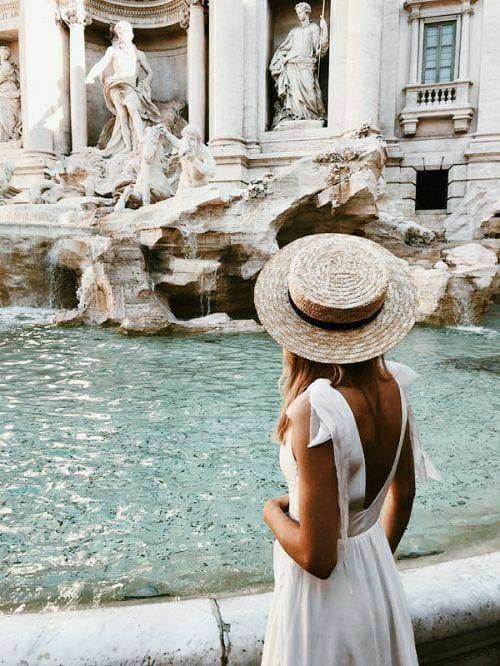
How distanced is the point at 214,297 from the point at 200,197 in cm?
142

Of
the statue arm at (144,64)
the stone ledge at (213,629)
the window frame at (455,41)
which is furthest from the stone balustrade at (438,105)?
the stone ledge at (213,629)

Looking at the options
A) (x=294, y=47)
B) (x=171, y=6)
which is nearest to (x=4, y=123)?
(x=171, y=6)

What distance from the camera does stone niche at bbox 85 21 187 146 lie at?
15.6 m

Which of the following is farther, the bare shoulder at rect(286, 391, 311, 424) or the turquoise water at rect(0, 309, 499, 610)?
the turquoise water at rect(0, 309, 499, 610)

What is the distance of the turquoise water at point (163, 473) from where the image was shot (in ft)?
6.37

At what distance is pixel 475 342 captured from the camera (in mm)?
6559

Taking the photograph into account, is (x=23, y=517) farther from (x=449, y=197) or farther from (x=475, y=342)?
(x=449, y=197)

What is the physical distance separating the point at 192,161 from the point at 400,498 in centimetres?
854

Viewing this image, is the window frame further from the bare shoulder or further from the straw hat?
the bare shoulder

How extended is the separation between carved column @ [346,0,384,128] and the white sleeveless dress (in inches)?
497

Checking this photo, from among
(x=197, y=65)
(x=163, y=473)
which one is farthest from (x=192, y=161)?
(x=163, y=473)

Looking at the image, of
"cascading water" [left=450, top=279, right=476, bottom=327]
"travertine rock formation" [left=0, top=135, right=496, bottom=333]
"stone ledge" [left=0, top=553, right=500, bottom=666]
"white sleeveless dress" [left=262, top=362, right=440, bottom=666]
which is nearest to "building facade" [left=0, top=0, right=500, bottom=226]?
"travertine rock formation" [left=0, top=135, right=496, bottom=333]

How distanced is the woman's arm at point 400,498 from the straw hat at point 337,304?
0.26 meters

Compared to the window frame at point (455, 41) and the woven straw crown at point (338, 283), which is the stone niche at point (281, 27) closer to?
the window frame at point (455, 41)
